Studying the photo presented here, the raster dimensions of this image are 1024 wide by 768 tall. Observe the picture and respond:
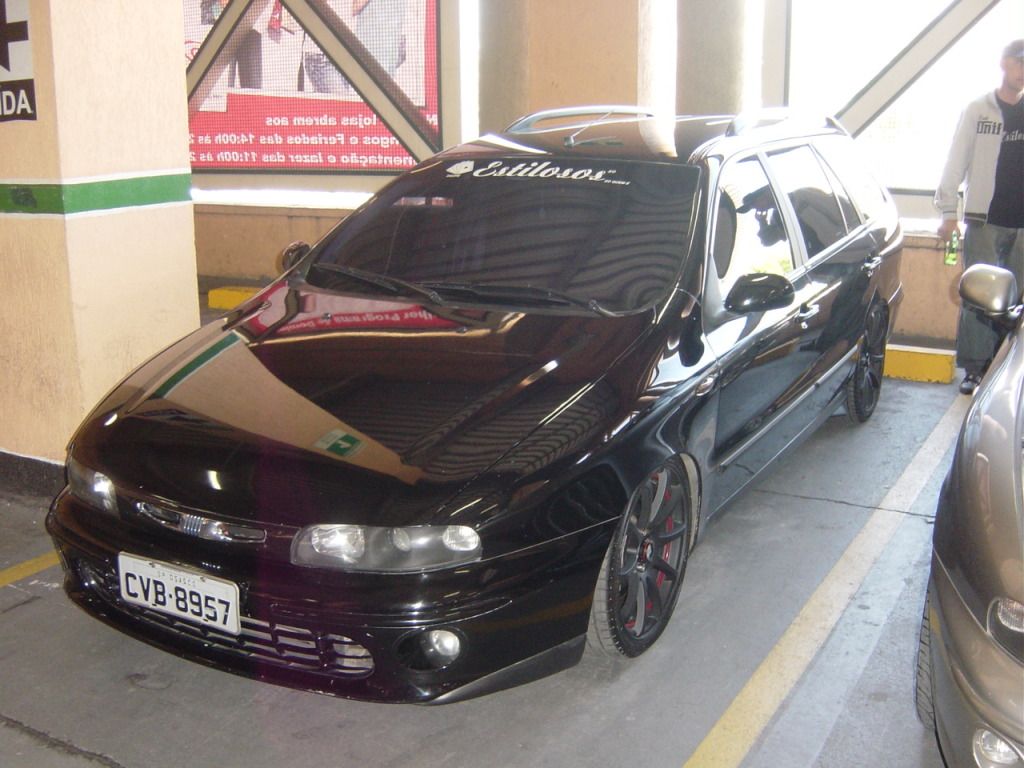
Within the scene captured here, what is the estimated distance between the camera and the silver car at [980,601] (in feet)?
7.63

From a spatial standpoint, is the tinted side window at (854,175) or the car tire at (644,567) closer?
the car tire at (644,567)

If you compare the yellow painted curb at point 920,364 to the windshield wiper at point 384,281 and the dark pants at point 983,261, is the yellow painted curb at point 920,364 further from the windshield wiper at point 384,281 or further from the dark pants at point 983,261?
the windshield wiper at point 384,281

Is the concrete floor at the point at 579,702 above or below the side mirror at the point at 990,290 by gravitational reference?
below

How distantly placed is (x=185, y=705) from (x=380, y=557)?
0.94 metres

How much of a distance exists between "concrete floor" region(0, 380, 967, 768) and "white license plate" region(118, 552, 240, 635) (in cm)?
39

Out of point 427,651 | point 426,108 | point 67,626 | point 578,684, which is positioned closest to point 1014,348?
point 578,684

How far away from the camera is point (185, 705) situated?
3316 mm

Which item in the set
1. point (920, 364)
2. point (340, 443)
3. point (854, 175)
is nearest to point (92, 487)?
point (340, 443)

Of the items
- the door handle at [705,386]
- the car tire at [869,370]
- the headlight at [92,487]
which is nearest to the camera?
the headlight at [92,487]

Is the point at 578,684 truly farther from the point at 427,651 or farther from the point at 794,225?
the point at 794,225

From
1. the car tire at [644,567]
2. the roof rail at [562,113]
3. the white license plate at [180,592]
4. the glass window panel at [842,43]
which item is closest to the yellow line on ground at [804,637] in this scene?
the car tire at [644,567]

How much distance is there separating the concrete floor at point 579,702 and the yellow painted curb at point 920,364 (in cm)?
267

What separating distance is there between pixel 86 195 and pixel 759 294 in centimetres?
277

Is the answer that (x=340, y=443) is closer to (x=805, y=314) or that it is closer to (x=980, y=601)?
(x=980, y=601)
